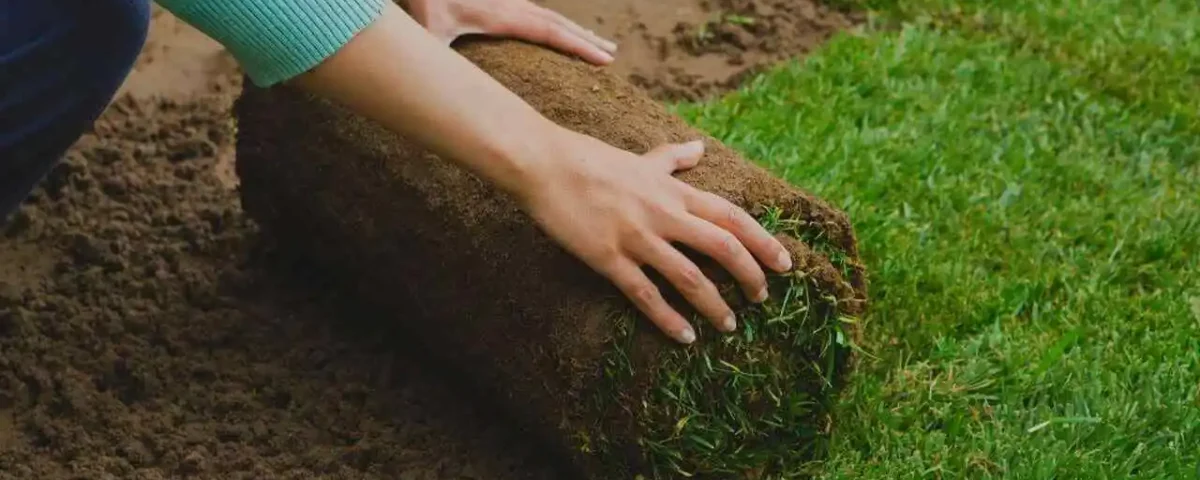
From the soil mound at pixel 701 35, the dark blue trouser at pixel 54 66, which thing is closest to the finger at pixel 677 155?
the dark blue trouser at pixel 54 66

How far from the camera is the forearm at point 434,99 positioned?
164 centimetres

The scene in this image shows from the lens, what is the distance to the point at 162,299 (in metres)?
2.62

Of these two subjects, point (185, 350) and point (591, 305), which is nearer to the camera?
point (591, 305)

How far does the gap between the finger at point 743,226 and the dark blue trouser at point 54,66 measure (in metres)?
0.84

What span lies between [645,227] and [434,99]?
1.06 feet

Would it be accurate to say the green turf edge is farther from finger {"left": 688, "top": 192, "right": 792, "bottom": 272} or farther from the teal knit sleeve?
the teal knit sleeve

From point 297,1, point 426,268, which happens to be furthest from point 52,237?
point 297,1

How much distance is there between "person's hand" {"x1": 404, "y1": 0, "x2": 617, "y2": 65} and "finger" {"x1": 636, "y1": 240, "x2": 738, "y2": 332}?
0.67 meters

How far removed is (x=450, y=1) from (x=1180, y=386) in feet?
4.71

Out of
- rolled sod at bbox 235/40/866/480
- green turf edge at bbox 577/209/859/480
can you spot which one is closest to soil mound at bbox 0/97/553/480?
rolled sod at bbox 235/40/866/480

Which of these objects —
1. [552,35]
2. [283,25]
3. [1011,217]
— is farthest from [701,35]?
[283,25]

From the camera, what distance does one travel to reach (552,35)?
2346mm

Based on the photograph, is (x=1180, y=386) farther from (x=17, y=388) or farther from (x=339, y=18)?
(x=17, y=388)

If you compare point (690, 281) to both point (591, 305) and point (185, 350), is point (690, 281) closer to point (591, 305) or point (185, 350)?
point (591, 305)
